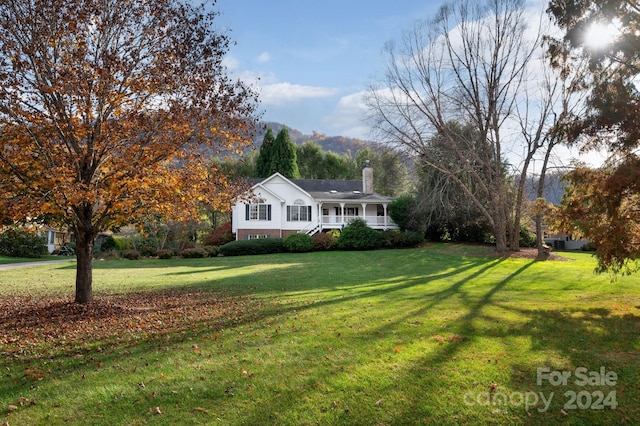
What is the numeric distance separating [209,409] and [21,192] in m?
6.02

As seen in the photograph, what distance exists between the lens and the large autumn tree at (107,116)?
7.71 meters

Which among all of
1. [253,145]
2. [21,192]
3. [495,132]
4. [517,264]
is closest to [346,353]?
[253,145]

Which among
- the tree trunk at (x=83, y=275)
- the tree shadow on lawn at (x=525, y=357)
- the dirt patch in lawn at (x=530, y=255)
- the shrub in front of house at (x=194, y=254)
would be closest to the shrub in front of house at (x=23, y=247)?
the shrub in front of house at (x=194, y=254)

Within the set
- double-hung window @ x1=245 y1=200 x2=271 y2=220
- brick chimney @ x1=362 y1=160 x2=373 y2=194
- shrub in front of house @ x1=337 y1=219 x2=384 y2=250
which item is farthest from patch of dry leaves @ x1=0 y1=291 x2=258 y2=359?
brick chimney @ x1=362 y1=160 x2=373 y2=194

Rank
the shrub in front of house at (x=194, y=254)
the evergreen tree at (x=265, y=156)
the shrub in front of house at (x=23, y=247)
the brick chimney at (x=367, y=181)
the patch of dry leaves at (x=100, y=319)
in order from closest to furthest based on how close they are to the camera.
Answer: the patch of dry leaves at (x=100, y=319)
the shrub in front of house at (x=194, y=254)
the shrub in front of house at (x=23, y=247)
the brick chimney at (x=367, y=181)
the evergreen tree at (x=265, y=156)

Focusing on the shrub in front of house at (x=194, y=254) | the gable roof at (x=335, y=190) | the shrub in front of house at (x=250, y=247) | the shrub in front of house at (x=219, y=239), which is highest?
the gable roof at (x=335, y=190)

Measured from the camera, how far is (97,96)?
26.2 feet

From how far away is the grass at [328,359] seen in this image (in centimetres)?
423

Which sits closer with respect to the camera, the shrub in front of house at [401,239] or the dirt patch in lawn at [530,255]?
the dirt patch in lawn at [530,255]

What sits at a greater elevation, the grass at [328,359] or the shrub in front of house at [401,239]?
the shrub in front of house at [401,239]

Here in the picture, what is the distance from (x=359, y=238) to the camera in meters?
30.2

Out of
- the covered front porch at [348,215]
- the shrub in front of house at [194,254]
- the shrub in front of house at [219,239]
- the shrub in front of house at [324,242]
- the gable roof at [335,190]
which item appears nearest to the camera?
the shrub in front of house at [194,254]

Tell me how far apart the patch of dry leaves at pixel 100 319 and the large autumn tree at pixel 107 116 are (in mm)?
1134

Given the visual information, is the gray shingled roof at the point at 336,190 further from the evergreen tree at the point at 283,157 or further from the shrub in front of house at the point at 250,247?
the evergreen tree at the point at 283,157
